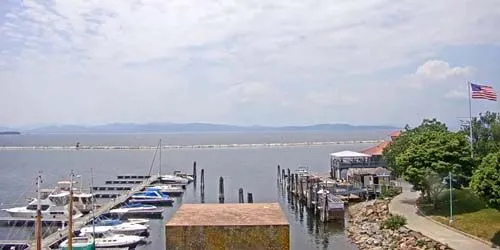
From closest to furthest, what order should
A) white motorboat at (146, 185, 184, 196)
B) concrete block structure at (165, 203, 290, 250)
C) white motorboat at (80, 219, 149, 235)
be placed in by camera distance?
concrete block structure at (165, 203, 290, 250)
white motorboat at (80, 219, 149, 235)
white motorboat at (146, 185, 184, 196)

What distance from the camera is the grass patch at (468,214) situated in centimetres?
3353

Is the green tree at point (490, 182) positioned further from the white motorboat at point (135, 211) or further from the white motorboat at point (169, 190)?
the white motorboat at point (169, 190)

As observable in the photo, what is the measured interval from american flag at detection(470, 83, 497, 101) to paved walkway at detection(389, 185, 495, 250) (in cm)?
1019

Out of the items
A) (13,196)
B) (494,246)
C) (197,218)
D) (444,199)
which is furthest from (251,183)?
(197,218)

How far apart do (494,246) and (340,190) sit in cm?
3219

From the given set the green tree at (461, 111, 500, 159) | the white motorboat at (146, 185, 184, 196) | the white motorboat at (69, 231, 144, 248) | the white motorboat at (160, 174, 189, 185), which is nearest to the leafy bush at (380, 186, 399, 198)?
the green tree at (461, 111, 500, 159)

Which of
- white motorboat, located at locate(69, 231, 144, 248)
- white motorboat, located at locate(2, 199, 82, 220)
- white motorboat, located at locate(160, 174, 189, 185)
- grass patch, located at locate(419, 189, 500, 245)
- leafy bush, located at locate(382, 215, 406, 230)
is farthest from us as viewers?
white motorboat, located at locate(160, 174, 189, 185)

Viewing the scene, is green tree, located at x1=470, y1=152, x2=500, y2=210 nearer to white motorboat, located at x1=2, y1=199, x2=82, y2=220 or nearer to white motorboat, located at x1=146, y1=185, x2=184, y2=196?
white motorboat, located at x1=2, y1=199, x2=82, y2=220

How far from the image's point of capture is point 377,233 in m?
42.1

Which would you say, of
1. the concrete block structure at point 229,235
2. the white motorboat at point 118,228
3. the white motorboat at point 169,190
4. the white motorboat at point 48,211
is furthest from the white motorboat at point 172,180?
the concrete block structure at point 229,235

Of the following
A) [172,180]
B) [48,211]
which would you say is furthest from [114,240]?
[172,180]

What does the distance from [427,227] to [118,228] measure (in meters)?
24.6

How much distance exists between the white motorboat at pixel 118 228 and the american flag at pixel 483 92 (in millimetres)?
28895

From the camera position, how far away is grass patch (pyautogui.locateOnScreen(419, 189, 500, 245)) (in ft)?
110
